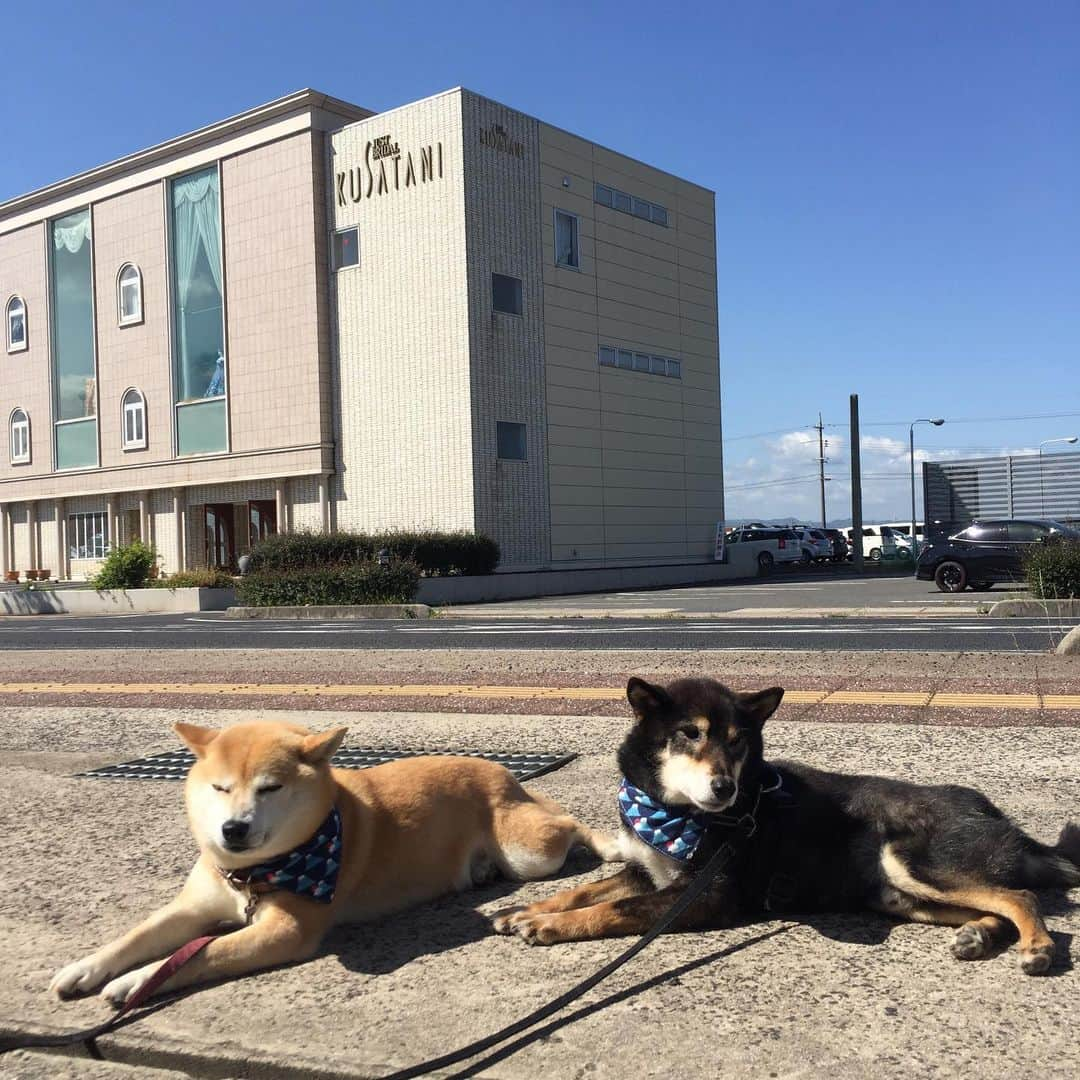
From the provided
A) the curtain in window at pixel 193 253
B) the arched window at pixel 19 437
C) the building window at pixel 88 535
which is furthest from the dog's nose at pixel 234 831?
the arched window at pixel 19 437

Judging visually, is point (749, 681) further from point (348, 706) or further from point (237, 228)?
point (237, 228)

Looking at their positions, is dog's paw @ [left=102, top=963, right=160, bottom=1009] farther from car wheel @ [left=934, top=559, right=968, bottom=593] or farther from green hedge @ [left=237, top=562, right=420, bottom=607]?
car wheel @ [left=934, top=559, right=968, bottom=593]

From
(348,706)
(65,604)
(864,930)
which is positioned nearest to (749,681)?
(348,706)

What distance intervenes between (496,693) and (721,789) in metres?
6.65

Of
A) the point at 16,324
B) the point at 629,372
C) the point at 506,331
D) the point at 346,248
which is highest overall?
the point at 16,324

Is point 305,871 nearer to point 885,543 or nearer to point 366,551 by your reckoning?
point 366,551

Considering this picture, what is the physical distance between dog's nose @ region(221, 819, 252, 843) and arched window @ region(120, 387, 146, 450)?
4201cm

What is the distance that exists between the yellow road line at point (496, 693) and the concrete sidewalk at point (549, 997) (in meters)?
3.60

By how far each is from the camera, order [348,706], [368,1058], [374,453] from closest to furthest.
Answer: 1. [368,1058]
2. [348,706]
3. [374,453]

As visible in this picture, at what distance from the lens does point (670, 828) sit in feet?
12.2

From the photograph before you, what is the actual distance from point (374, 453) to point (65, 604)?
999cm

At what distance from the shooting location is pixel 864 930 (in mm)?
3809

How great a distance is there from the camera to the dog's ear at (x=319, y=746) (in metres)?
3.63

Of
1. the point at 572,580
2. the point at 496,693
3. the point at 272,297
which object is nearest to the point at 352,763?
the point at 496,693
